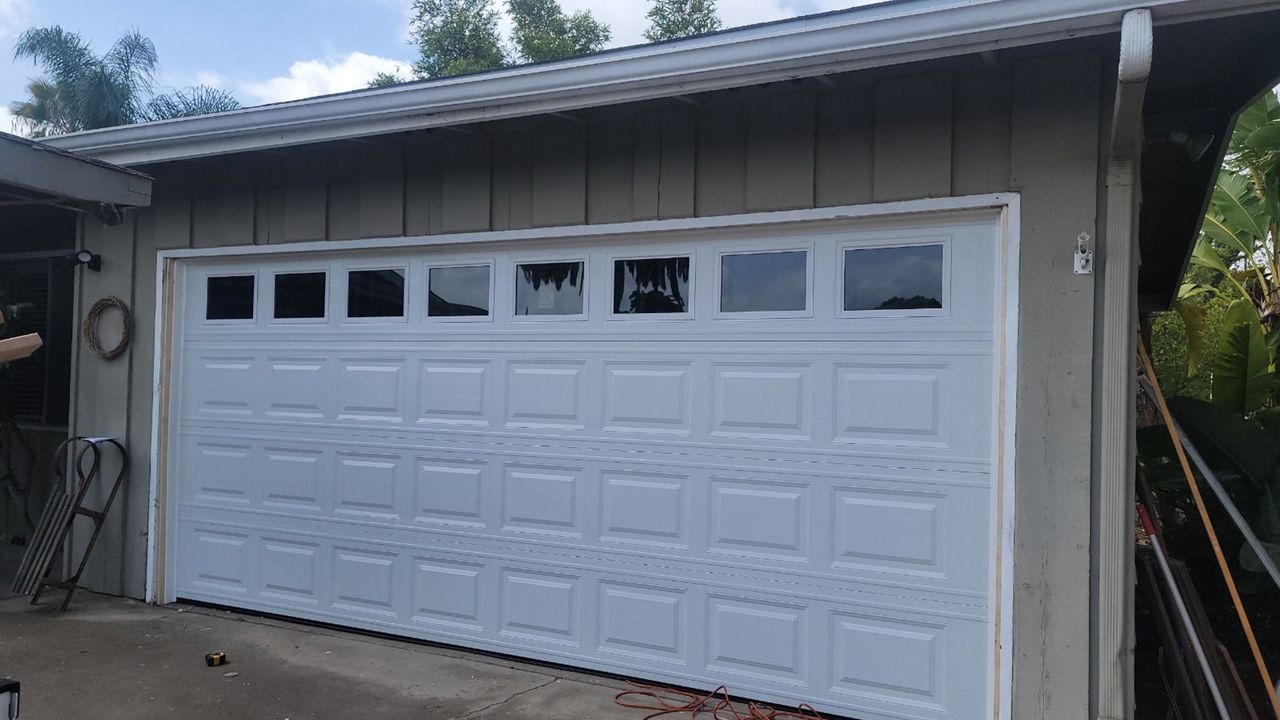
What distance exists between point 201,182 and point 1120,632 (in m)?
5.73

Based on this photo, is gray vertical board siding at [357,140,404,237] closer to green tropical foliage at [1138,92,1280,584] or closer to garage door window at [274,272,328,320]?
garage door window at [274,272,328,320]

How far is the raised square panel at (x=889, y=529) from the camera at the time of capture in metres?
4.10

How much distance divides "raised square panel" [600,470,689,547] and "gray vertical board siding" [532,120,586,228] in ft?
4.47

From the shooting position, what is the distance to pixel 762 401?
4504 mm

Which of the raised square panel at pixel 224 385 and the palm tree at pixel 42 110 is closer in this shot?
the raised square panel at pixel 224 385

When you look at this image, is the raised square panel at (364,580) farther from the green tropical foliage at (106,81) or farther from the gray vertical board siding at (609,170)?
the green tropical foliage at (106,81)

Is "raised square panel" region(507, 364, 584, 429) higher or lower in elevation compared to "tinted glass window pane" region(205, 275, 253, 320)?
lower

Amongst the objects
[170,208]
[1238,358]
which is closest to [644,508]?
[170,208]

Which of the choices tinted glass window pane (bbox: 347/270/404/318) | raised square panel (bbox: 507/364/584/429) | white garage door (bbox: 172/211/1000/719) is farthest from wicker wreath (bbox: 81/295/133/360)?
raised square panel (bbox: 507/364/584/429)

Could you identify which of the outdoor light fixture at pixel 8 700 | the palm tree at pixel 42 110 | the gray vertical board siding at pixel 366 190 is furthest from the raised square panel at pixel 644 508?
the palm tree at pixel 42 110

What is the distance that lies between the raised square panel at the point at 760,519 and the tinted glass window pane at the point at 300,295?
2795 mm

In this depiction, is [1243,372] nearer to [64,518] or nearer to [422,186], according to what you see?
[422,186]

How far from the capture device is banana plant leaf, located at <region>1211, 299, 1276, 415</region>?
20.4 feet

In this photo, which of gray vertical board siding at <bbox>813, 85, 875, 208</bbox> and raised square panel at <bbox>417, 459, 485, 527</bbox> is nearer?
gray vertical board siding at <bbox>813, 85, 875, 208</bbox>
